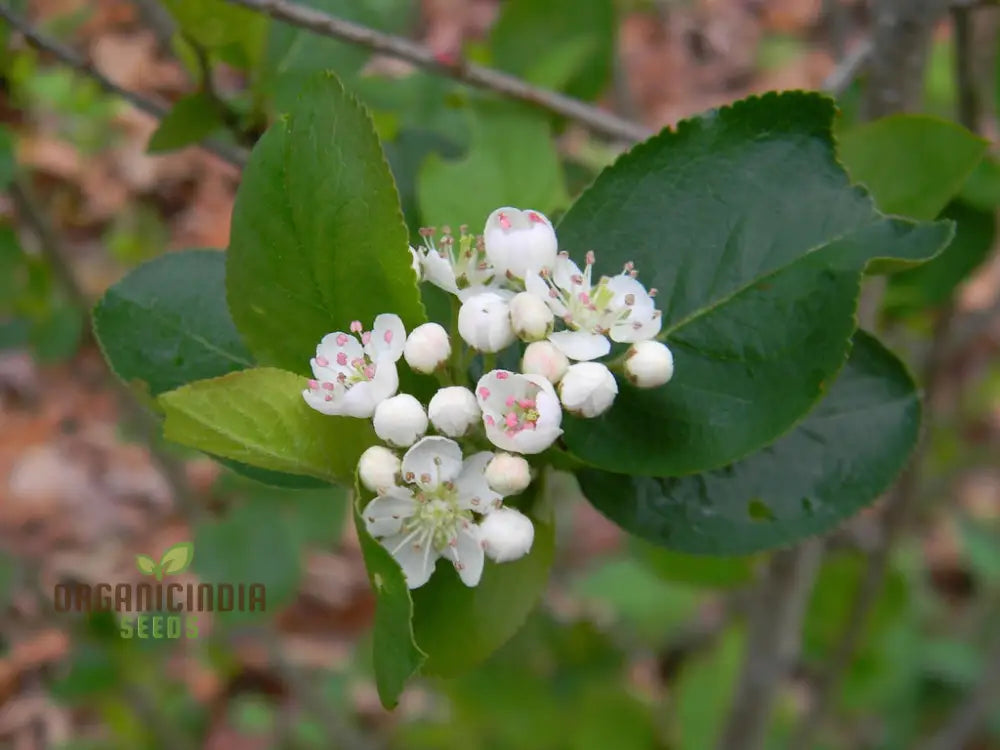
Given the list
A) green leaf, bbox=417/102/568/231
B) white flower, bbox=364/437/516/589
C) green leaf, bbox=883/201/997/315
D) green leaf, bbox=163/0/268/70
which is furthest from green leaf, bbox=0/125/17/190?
green leaf, bbox=883/201/997/315

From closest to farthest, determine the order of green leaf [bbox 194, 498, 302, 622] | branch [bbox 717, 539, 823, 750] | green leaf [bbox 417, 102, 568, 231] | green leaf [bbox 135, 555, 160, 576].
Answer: green leaf [bbox 417, 102, 568, 231] < green leaf [bbox 135, 555, 160, 576] < branch [bbox 717, 539, 823, 750] < green leaf [bbox 194, 498, 302, 622]

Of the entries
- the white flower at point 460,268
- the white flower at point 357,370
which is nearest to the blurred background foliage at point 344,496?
the white flower at point 460,268

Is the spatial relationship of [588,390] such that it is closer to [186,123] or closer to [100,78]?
[186,123]

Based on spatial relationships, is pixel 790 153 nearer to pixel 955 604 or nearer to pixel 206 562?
pixel 206 562

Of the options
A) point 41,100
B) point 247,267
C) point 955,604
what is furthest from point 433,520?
point 41,100

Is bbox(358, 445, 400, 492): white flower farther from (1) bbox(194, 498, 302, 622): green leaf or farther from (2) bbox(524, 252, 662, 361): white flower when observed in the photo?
(1) bbox(194, 498, 302, 622): green leaf

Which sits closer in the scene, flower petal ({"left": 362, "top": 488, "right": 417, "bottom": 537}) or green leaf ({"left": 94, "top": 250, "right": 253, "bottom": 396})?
flower petal ({"left": 362, "top": 488, "right": 417, "bottom": 537})
